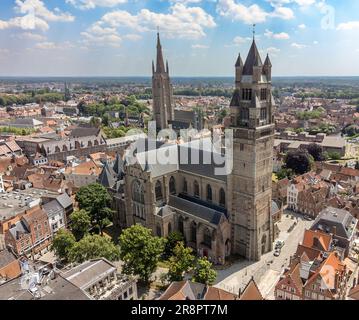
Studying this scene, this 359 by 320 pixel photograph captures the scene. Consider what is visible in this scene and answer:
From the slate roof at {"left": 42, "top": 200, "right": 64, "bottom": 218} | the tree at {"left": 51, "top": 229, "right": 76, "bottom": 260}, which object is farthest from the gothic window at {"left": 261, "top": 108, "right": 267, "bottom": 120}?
the slate roof at {"left": 42, "top": 200, "right": 64, "bottom": 218}

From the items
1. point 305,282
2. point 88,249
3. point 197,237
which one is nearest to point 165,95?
point 197,237

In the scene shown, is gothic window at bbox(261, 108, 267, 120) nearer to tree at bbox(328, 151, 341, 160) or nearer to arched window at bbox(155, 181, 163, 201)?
arched window at bbox(155, 181, 163, 201)

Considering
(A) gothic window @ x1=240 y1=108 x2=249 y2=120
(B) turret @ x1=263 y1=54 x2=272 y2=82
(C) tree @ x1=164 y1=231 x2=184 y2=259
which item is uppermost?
(B) turret @ x1=263 y1=54 x2=272 y2=82

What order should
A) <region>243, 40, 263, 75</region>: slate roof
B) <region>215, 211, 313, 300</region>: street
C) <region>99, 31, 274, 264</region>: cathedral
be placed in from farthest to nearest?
<region>99, 31, 274, 264</region>: cathedral, <region>243, 40, 263, 75</region>: slate roof, <region>215, 211, 313, 300</region>: street

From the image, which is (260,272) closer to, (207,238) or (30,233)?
(207,238)

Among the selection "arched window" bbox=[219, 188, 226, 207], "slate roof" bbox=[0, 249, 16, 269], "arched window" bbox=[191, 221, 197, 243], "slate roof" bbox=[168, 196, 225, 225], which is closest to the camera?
"slate roof" bbox=[0, 249, 16, 269]

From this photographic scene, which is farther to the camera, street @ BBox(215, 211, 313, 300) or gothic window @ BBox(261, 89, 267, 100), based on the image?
gothic window @ BBox(261, 89, 267, 100)

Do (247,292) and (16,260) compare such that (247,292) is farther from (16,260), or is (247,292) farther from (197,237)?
(16,260)

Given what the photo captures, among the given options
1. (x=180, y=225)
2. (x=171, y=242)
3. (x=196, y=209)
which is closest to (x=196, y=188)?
(x=196, y=209)
